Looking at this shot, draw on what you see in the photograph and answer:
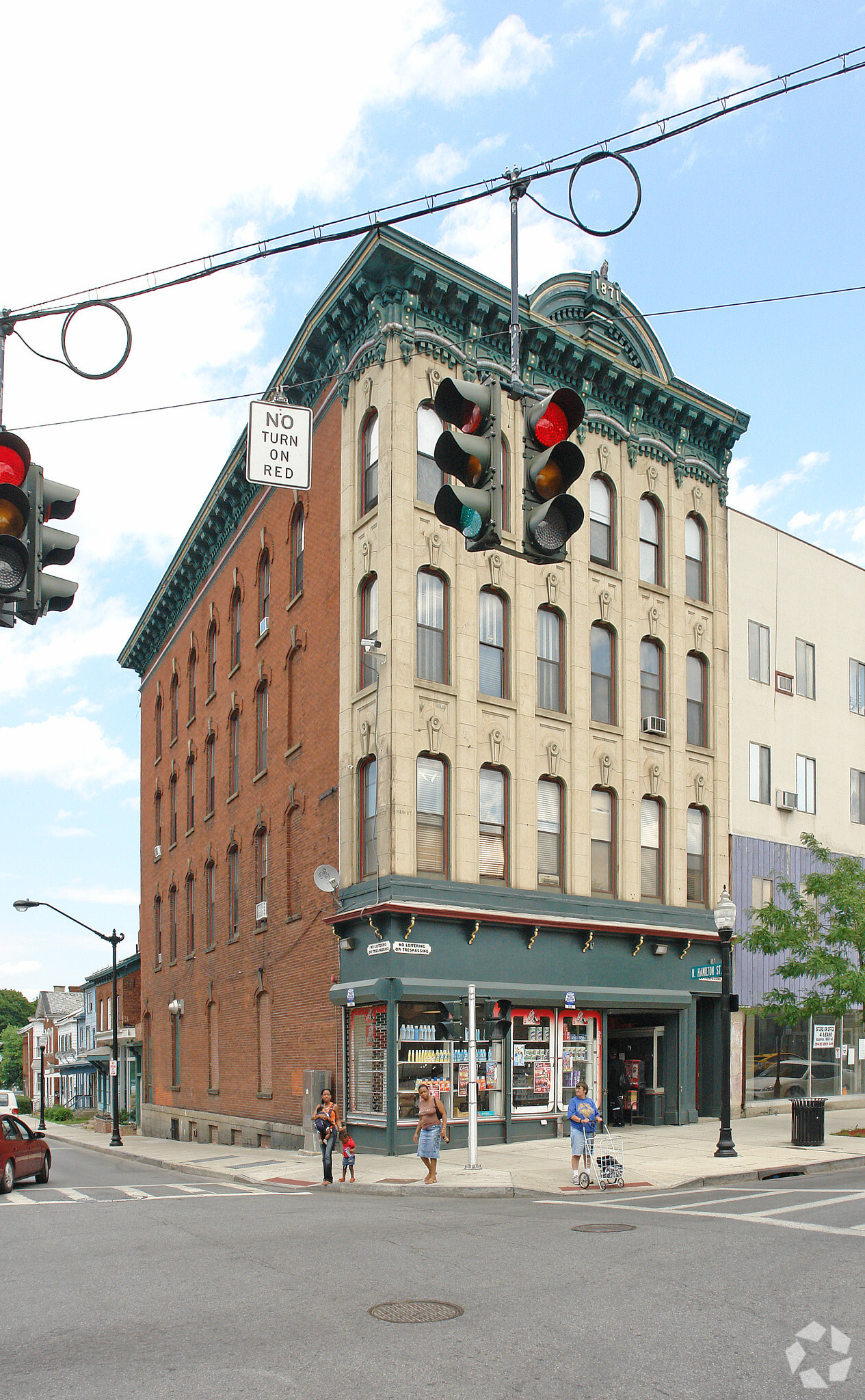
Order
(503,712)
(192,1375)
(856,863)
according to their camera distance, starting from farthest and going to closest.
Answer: (856,863) < (503,712) < (192,1375)

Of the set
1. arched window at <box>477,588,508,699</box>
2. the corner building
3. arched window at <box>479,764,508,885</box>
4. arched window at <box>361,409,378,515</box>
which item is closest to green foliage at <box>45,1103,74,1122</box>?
the corner building

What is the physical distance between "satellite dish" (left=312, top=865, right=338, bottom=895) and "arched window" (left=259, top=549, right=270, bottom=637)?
9.67 metres

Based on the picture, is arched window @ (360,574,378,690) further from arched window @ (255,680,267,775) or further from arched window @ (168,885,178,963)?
arched window @ (168,885,178,963)

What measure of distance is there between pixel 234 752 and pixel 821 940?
17699 mm

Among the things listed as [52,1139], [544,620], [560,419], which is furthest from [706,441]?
[52,1139]

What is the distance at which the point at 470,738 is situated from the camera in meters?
26.5

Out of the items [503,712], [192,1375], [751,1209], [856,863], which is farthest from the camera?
[856,863]

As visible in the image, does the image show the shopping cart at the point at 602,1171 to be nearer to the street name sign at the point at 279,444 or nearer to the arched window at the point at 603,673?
the street name sign at the point at 279,444

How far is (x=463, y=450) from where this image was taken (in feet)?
27.7

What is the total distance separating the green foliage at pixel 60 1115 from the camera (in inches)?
3036

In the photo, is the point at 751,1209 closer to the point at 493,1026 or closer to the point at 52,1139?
the point at 493,1026

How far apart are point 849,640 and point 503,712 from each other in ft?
51.2

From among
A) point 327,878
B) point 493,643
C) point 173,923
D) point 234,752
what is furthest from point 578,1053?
point 173,923

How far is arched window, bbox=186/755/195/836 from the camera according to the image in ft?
141
